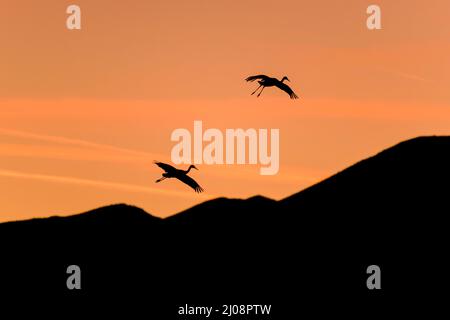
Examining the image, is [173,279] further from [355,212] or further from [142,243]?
[355,212]

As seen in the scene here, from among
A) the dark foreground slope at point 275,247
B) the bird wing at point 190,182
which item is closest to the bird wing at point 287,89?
the bird wing at point 190,182

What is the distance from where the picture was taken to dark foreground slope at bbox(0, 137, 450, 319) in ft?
139

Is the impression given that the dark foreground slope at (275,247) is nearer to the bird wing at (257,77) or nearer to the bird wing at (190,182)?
the bird wing at (190,182)

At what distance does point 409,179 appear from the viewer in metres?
52.6

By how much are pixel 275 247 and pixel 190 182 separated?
16.7 metres

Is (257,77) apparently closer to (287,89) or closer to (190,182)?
(287,89)

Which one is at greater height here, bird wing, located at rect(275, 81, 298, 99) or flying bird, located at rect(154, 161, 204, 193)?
bird wing, located at rect(275, 81, 298, 99)

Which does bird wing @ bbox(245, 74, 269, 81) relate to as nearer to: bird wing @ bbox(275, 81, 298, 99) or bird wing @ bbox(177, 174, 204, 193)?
bird wing @ bbox(275, 81, 298, 99)

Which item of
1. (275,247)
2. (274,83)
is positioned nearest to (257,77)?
(274,83)

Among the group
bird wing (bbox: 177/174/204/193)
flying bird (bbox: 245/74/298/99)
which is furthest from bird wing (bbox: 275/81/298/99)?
bird wing (bbox: 177/174/204/193)

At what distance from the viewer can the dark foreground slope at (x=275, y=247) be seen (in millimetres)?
42281

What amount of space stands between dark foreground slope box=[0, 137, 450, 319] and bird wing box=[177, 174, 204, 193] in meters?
10.9

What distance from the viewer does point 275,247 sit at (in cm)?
4775
